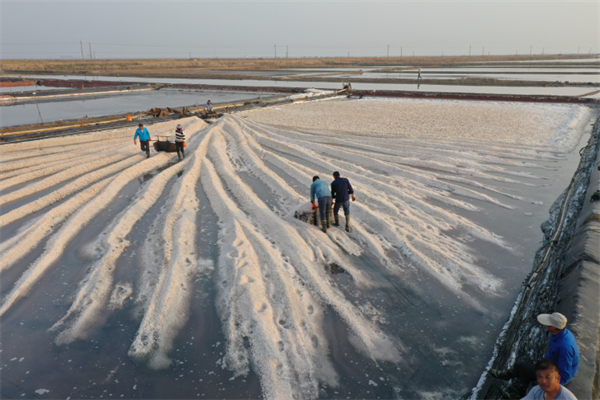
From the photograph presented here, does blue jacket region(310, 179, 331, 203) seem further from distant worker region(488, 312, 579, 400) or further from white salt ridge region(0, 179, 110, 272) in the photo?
white salt ridge region(0, 179, 110, 272)

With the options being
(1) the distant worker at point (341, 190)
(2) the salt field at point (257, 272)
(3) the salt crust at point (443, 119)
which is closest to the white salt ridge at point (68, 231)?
(2) the salt field at point (257, 272)

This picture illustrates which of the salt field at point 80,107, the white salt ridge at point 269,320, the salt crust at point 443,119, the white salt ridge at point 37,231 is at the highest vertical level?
the salt field at point 80,107

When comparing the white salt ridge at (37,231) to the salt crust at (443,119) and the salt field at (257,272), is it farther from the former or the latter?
the salt crust at (443,119)

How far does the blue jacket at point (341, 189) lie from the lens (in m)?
8.90

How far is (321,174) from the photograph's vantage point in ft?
45.1

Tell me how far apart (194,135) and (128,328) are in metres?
15.9

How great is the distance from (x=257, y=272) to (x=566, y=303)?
515cm

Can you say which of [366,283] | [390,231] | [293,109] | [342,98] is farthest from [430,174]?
[342,98]

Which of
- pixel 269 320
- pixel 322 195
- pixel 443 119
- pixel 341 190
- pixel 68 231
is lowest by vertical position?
pixel 269 320

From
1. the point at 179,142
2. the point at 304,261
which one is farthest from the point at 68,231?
the point at 179,142

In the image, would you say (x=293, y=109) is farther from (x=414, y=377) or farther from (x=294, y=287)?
(x=414, y=377)

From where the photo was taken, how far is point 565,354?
376cm

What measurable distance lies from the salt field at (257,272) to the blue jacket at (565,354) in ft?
4.86

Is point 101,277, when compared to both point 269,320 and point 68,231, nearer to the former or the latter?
point 68,231
